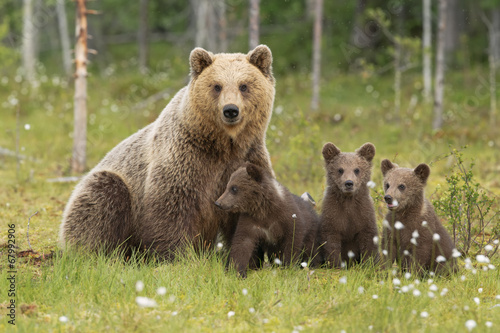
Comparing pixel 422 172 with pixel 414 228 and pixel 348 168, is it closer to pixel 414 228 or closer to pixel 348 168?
pixel 414 228

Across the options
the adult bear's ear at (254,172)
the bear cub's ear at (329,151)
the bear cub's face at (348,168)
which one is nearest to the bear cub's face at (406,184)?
the bear cub's face at (348,168)

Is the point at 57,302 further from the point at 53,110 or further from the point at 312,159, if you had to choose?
the point at 53,110

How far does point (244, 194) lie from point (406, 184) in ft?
4.67

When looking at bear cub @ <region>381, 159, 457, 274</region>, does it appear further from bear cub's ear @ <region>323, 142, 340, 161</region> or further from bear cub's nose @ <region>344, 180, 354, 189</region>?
bear cub's ear @ <region>323, 142, 340, 161</region>

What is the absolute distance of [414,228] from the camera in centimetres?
506

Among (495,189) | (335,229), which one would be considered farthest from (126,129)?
(335,229)

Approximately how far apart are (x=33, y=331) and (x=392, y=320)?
7.63ft

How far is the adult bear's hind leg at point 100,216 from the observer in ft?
19.2

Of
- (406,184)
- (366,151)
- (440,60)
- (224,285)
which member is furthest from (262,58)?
(440,60)

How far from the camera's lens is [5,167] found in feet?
35.8

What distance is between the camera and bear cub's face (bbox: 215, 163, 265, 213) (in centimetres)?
523

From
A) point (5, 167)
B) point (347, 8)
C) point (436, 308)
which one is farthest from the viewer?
point (347, 8)

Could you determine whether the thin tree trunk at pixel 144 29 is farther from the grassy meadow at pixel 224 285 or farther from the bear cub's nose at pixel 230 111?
the bear cub's nose at pixel 230 111

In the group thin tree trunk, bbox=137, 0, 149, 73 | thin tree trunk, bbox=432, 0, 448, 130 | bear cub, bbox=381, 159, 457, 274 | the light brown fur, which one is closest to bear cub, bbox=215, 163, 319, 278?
the light brown fur
